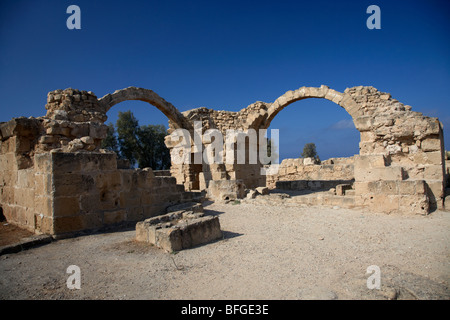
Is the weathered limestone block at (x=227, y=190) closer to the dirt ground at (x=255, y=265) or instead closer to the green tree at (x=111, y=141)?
the dirt ground at (x=255, y=265)

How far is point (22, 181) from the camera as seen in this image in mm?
4727

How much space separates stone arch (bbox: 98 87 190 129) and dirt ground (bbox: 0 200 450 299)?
6.70 m


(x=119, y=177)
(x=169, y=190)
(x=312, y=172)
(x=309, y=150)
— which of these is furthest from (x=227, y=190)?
(x=309, y=150)

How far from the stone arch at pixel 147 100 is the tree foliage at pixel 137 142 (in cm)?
A: 1127

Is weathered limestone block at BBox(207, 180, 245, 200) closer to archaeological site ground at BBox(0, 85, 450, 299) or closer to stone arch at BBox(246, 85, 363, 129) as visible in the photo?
archaeological site ground at BBox(0, 85, 450, 299)

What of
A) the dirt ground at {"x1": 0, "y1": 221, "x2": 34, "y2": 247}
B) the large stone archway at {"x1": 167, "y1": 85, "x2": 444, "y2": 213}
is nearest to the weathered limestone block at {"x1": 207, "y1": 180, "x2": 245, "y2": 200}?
the large stone archway at {"x1": 167, "y1": 85, "x2": 444, "y2": 213}

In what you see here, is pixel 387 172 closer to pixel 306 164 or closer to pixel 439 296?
pixel 439 296

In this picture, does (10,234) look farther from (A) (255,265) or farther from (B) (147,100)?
(B) (147,100)

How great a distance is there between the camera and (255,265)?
9.33 feet

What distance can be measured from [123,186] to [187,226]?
1.76 metres

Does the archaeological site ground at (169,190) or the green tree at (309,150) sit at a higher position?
the green tree at (309,150)

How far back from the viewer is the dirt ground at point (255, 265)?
2.28 meters

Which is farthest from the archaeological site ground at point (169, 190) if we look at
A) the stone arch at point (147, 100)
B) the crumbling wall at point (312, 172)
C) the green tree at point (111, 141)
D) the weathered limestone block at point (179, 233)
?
the green tree at point (111, 141)

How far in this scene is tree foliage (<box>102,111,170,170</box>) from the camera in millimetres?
21125
